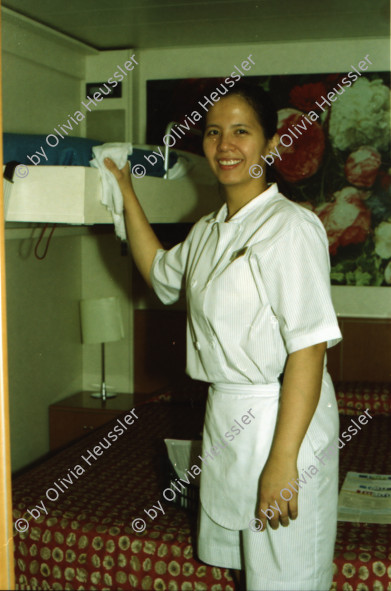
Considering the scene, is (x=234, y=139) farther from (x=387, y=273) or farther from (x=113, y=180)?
(x=387, y=273)

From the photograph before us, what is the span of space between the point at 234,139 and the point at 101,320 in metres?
1.95

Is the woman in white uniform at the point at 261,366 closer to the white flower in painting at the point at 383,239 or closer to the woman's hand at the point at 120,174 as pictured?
the woman's hand at the point at 120,174

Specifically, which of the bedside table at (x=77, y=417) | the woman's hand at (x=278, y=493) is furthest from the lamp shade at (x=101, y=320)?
the woman's hand at (x=278, y=493)

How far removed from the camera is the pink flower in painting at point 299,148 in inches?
120

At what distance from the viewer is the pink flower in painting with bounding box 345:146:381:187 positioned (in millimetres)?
2988

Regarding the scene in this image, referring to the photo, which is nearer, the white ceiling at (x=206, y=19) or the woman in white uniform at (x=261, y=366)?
the woman in white uniform at (x=261, y=366)

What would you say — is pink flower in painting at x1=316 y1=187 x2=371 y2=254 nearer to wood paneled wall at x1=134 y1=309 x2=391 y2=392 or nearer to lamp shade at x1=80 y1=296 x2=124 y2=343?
wood paneled wall at x1=134 y1=309 x2=391 y2=392

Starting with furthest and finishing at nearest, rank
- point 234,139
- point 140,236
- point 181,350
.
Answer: point 181,350 < point 140,236 < point 234,139

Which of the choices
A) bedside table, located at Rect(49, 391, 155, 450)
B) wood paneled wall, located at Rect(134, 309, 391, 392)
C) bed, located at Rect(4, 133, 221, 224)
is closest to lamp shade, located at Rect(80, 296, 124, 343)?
wood paneled wall, located at Rect(134, 309, 391, 392)

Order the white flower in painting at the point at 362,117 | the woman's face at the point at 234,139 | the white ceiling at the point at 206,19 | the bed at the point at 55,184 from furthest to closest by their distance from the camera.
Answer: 1. the white flower in painting at the point at 362,117
2. the white ceiling at the point at 206,19
3. the bed at the point at 55,184
4. the woman's face at the point at 234,139

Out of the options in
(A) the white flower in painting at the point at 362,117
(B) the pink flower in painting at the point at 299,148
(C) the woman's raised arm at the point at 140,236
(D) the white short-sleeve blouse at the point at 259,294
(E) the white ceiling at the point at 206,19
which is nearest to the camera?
(D) the white short-sleeve blouse at the point at 259,294

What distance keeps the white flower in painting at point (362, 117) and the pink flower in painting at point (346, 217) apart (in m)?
0.22

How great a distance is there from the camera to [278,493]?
116 cm

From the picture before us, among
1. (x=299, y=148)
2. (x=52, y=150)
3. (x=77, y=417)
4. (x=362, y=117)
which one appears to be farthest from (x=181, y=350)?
(x=52, y=150)
